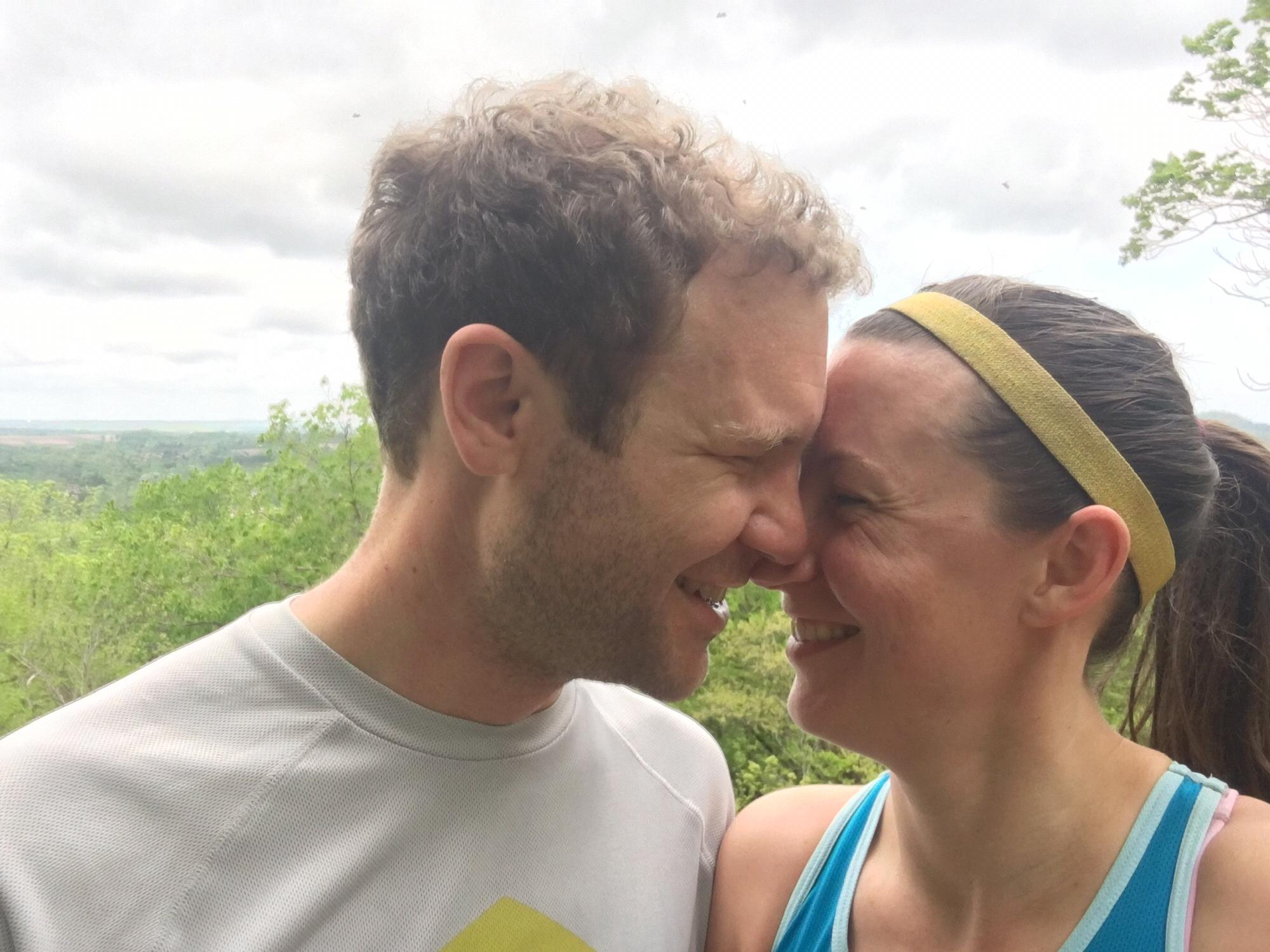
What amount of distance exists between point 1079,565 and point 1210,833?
1.01 ft

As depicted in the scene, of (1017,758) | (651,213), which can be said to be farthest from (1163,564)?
(651,213)

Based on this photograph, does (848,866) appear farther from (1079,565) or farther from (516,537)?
(516,537)

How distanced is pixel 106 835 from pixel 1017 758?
3.18 ft

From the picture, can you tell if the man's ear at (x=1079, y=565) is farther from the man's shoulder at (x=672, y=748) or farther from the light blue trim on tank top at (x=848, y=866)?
the man's shoulder at (x=672, y=748)

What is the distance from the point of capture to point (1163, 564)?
3.70ft

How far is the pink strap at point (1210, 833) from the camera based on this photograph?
958mm

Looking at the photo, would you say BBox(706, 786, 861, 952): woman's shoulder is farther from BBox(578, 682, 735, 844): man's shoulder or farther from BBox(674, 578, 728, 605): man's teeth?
BBox(674, 578, 728, 605): man's teeth

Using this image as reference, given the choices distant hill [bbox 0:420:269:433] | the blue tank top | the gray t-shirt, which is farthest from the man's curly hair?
distant hill [bbox 0:420:269:433]

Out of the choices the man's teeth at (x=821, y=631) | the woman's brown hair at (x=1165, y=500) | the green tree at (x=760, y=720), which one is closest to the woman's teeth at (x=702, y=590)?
the man's teeth at (x=821, y=631)

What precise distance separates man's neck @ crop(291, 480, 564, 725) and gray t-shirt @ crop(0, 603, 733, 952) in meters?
0.02

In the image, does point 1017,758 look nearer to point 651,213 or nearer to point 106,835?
point 651,213

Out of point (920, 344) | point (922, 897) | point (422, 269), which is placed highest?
point (422, 269)

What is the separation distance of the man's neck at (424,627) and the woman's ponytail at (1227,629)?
85 cm

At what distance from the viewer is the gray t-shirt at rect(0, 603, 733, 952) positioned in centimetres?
86
